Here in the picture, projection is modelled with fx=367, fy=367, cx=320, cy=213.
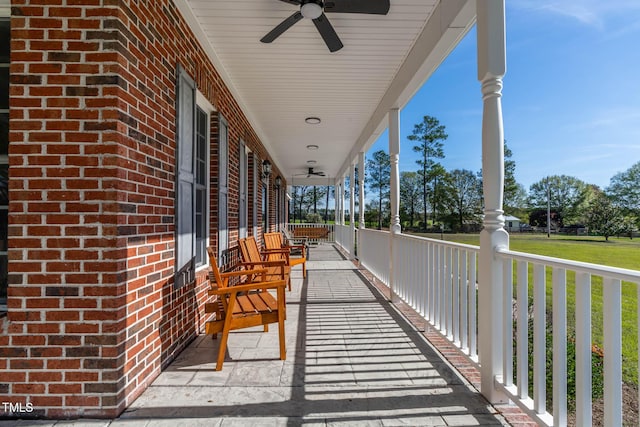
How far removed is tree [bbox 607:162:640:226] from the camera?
1655cm

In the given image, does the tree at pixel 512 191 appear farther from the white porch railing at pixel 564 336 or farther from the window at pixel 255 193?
the white porch railing at pixel 564 336

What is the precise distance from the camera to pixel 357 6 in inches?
105

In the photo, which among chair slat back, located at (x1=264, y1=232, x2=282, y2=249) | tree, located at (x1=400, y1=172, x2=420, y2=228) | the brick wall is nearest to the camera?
the brick wall

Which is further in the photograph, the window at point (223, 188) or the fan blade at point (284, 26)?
the window at point (223, 188)

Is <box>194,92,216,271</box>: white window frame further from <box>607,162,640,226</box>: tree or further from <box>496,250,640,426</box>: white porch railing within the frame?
<box>607,162,640,226</box>: tree

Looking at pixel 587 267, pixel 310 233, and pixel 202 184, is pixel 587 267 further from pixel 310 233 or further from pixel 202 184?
pixel 310 233

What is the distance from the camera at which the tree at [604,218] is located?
Answer: 21234 millimetres

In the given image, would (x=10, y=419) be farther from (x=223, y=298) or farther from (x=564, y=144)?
(x=564, y=144)

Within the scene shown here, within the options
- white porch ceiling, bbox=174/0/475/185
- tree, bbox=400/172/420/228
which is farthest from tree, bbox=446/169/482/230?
white porch ceiling, bbox=174/0/475/185

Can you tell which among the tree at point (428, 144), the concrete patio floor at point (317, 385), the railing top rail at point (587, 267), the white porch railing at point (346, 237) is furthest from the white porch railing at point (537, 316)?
the tree at point (428, 144)

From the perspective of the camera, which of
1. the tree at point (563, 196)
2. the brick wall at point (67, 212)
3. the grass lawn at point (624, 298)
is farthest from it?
the tree at point (563, 196)

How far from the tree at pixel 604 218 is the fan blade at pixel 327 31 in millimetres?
24273

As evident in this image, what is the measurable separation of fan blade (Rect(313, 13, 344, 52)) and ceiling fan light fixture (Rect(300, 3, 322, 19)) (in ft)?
0.29

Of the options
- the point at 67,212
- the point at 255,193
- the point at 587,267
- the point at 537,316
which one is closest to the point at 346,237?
the point at 255,193
